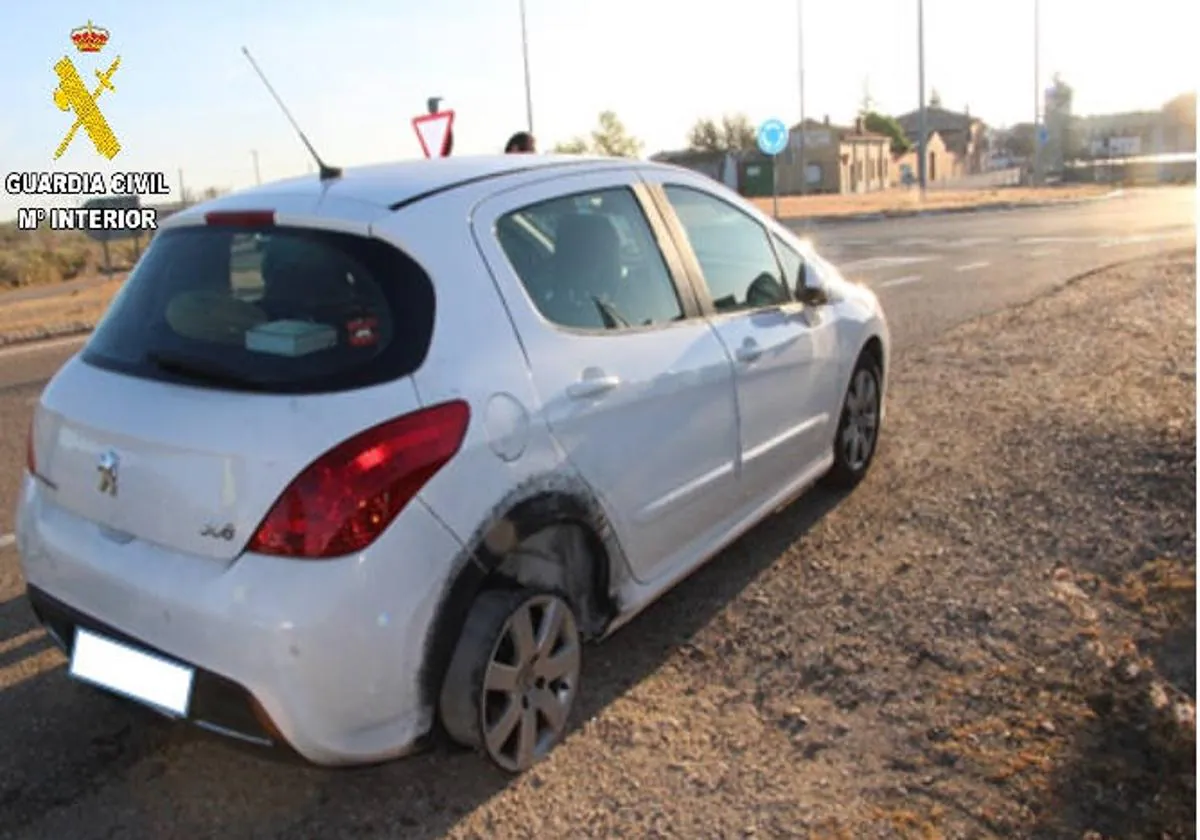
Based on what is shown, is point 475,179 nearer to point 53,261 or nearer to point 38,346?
point 38,346

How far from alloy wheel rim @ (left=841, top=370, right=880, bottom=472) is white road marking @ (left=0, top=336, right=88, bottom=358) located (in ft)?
27.5

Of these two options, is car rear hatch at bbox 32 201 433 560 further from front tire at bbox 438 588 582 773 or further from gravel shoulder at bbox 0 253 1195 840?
gravel shoulder at bbox 0 253 1195 840

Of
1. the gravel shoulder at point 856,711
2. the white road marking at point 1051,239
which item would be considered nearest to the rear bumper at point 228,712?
the gravel shoulder at point 856,711

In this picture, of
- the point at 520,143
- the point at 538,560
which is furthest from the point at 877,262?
the point at 538,560

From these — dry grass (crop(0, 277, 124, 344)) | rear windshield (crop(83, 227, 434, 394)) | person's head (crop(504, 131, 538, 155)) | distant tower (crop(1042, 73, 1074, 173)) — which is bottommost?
dry grass (crop(0, 277, 124, 344))

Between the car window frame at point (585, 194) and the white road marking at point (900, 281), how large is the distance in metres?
9.87

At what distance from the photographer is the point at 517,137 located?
895 cm

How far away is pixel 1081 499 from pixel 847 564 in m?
1.33

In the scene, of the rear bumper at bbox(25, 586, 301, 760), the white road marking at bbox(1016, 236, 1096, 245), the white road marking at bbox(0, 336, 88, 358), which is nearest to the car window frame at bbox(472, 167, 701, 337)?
the rear bumper at bbox(25, 586, 301, 760)

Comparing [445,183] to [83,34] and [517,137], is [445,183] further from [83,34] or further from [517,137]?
[83,34]

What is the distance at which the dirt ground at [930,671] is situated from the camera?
2.77 metres

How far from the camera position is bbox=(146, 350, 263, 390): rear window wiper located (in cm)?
268

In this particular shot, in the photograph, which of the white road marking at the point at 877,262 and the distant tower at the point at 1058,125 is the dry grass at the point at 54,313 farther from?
the distant tower at the point at 1058,125

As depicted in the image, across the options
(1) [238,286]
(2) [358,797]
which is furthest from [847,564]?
(1) [238,286]
